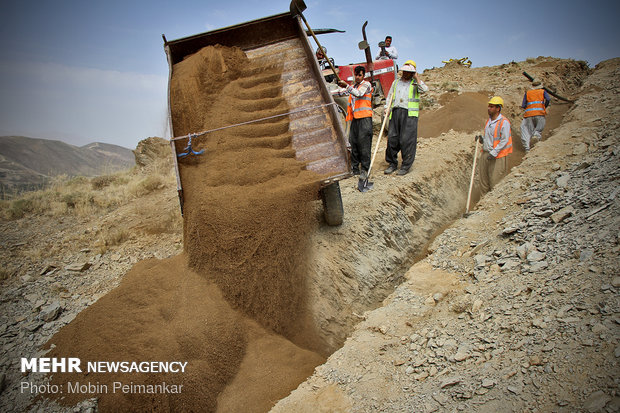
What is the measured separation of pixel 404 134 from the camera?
5.95m

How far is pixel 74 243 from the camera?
5422 mm

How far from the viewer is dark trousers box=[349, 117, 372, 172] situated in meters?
5.80

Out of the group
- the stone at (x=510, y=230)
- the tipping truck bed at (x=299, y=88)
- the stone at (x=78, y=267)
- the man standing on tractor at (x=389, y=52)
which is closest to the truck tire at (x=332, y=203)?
the tipping truck bed at (x=299, y=88)

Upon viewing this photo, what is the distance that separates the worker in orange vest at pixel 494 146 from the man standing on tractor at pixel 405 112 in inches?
44.7

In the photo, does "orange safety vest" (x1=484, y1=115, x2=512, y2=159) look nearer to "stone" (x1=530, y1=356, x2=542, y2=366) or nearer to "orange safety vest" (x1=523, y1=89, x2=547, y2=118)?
"orange safety vest" (x1=523, y1=89, x2=547, y2=118)

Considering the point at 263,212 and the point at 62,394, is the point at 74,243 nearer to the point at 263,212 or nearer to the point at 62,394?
the point at 62,394

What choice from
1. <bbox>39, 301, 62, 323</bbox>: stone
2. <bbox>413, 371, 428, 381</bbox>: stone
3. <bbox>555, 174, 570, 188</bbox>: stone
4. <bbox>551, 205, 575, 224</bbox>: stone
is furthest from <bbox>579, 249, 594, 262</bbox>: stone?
<bbox>39, 301, 62, 323</bbox>: stone

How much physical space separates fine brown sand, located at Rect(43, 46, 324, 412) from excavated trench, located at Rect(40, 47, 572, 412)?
11mm

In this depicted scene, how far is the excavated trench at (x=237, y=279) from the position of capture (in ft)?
9.70

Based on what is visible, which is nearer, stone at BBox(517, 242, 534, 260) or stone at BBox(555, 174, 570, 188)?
stone at BBox(517, 242, 534, 260)

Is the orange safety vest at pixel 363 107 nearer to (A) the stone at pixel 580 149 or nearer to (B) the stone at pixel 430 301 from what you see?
(A) the stone at pixel 580 149

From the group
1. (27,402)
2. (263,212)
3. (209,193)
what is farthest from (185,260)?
(27,402)

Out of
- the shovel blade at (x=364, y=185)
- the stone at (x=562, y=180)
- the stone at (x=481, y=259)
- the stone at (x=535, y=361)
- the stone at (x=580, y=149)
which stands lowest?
the stone at (x=535, y=361)

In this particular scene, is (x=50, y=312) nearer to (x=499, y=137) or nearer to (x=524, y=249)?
(x=524, y=249)
